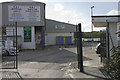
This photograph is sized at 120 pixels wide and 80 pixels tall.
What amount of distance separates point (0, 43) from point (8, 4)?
1147 cm

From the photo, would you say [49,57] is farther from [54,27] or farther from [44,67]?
[54,27]

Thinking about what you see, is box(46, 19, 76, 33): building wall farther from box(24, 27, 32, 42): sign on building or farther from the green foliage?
the green foliage

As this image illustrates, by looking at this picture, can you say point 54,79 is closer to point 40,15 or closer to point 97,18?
point 97,18

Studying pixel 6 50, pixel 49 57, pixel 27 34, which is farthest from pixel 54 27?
pixel 49 57

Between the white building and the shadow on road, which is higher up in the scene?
the white building

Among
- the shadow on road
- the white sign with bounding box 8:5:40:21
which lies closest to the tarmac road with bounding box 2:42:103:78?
the shadow on road

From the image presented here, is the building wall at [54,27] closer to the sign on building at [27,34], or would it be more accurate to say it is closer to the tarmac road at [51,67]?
the sign on building at [27,34]

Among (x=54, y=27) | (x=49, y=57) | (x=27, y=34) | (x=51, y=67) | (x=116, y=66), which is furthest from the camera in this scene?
(x=54, y=27)

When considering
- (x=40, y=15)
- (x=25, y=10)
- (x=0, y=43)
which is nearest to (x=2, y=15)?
(x=25, y=10)

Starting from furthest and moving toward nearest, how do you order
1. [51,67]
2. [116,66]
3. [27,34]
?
[27,34] < [51,67] < [116,66]

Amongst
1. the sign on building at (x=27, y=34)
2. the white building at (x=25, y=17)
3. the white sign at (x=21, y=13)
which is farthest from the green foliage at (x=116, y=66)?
the white sign at (x=21, y=13)

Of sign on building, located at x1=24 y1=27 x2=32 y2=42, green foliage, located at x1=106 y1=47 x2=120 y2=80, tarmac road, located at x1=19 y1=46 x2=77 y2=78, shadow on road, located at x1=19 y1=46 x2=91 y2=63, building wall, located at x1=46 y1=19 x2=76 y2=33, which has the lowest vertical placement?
shadow on road, located at x1=19 y1=46 x2=91 y2=63

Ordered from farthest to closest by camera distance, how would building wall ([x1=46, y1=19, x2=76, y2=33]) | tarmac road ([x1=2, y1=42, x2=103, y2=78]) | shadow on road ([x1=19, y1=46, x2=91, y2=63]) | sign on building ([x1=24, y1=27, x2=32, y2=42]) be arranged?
building wall ([x1=46, y1=19, x2=76, y2=33]) < sign on building ([x1=24, y1=27, x2=32, y2=42]) < shadow on road ([x1=19, y1=46, x2=91, y2=63]) < tarmac road ([x1=2, y1=42, x2=103, y2=78])

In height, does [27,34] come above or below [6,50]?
above
